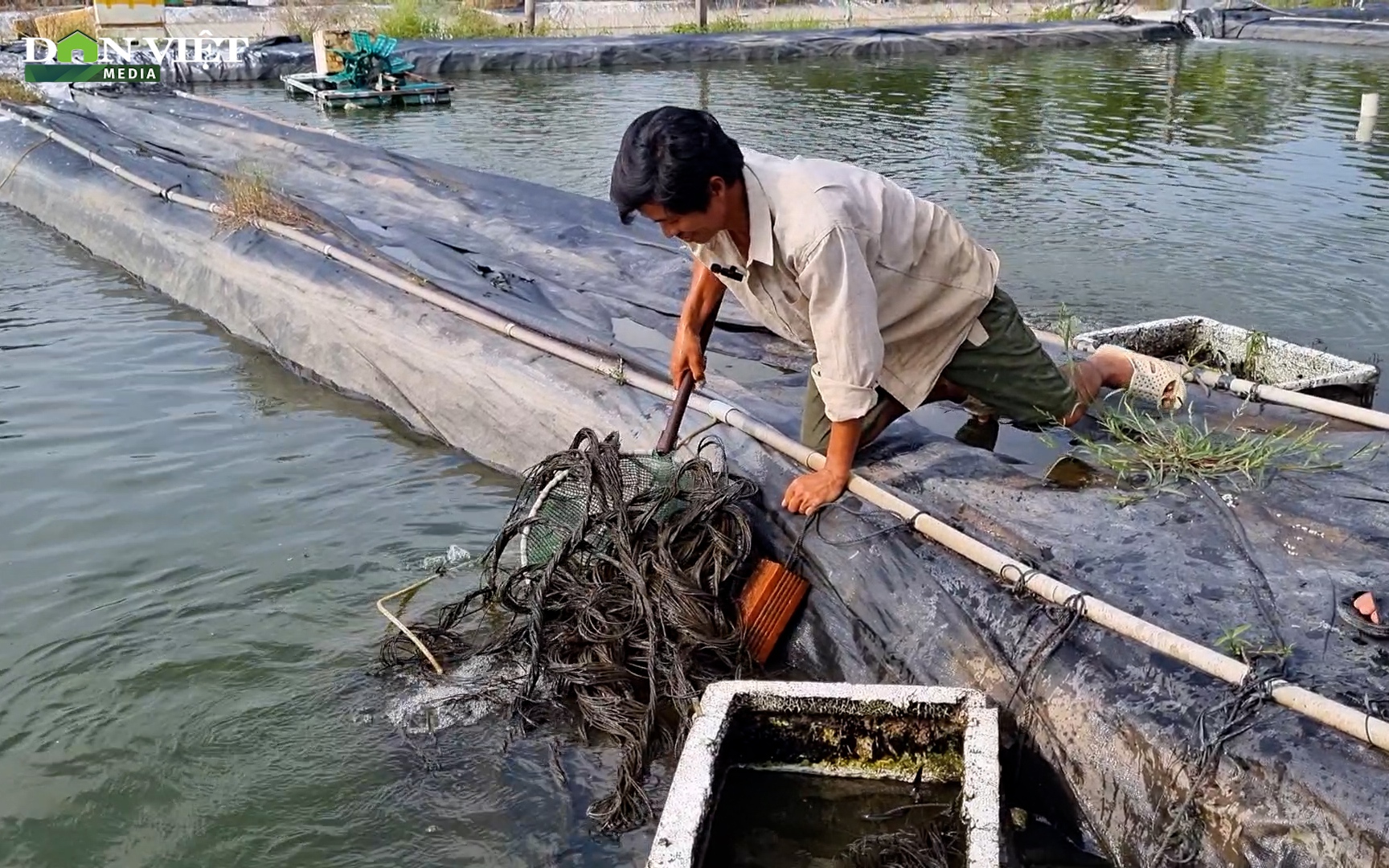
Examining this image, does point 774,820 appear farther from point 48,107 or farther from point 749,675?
point 48,107

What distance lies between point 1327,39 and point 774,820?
23.1 meters

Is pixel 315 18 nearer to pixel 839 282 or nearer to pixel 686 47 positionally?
pixel 686 47

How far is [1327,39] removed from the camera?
20875mm

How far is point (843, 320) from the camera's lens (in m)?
2.84

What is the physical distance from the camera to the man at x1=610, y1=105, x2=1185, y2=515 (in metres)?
2.69

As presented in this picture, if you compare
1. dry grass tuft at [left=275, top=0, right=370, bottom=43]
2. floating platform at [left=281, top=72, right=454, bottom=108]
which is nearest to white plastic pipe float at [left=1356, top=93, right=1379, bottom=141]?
floating platform at [left=281, top=72, right=454, bottom=108]

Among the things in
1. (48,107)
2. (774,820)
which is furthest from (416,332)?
(48,107)

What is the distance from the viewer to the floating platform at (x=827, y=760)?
2.58m

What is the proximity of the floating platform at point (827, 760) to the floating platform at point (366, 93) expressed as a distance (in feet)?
46.8

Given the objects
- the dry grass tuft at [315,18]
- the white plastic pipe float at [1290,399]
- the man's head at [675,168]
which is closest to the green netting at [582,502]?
the man's head at [675,168]

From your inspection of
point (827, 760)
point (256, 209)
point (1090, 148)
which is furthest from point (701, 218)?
point (1090, 148)

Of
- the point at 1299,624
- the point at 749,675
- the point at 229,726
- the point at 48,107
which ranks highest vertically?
the point at 48,107

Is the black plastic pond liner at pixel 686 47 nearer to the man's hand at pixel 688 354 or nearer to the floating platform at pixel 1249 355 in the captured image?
the floating platform at pixel 1249 355

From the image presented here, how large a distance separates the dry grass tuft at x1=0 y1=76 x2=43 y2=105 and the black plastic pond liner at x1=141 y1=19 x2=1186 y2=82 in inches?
214
